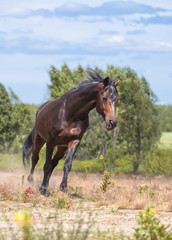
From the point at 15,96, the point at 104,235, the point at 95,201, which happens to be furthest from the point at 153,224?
the point at 15,96

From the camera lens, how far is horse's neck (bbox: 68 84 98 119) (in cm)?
912

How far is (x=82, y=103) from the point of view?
920 cm

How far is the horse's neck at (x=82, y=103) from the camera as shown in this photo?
9.12 meters

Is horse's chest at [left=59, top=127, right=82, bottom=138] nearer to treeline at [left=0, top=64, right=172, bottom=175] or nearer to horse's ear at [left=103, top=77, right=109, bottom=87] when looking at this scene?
horse's ear at [left=103, top=77, right=109, bottom=87]

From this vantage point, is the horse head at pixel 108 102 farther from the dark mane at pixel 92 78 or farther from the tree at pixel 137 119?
the tree at pixel 137 119

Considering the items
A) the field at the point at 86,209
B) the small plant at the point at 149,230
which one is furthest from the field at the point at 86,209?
the small plant at the point at 149,230

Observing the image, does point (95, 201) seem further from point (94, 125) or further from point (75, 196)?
point (94, 125)

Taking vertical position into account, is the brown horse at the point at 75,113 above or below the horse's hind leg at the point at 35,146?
above

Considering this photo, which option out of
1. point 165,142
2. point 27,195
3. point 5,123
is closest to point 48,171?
point 27,195

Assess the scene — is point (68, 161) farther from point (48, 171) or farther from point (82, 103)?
point (82, 103)

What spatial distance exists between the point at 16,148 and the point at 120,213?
1906 centimetres

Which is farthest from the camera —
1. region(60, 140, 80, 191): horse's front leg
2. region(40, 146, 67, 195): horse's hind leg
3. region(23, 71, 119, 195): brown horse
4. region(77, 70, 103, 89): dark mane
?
region(40, 146, 67, 195): horse's hind leg

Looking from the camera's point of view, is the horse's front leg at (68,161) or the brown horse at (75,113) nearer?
the brown horse at (75,113)

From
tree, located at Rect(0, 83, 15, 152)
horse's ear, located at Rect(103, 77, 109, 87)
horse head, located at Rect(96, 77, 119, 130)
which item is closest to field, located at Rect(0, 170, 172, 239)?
horse head, located at Rect(96, 77, 119, 130)
